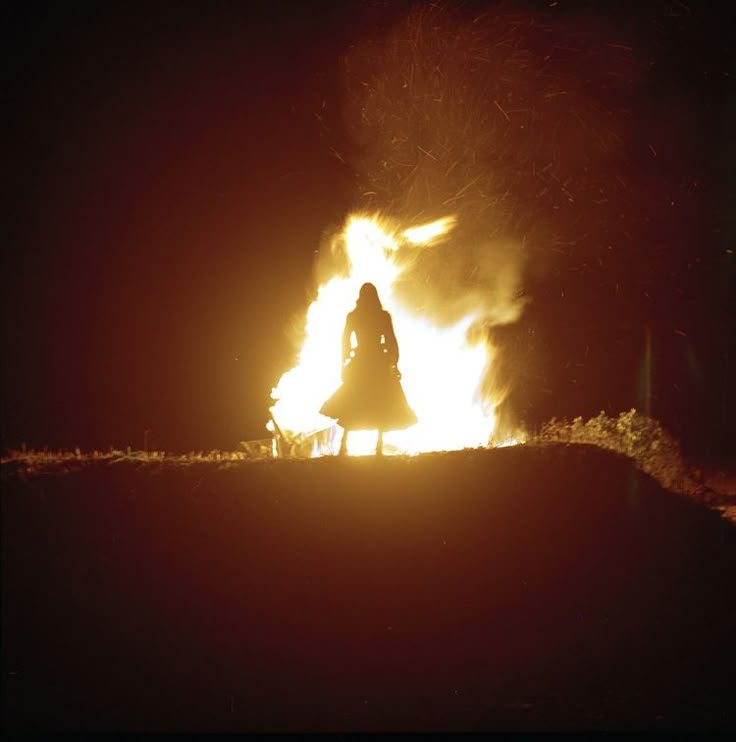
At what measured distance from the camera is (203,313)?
45.0ft

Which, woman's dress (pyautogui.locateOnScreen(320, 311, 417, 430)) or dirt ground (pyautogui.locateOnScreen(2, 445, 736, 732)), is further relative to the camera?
woman's dress (pyautogui.locateOnScreen(320, 311, 417, 430))

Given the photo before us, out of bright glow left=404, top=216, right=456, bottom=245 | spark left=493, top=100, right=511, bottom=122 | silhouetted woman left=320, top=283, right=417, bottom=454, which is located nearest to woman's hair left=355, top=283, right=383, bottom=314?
silhouetted woman left=320, top=283, right=417, bottom=454

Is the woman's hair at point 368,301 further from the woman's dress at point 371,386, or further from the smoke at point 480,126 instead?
the smoke at point 480,126

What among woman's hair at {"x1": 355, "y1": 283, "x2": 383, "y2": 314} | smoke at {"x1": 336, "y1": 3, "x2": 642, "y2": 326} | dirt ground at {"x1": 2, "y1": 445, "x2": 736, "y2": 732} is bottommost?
Answer: dirt ground at {"x1": 2, "y1": 445, "x2": 736, "y2": 732}

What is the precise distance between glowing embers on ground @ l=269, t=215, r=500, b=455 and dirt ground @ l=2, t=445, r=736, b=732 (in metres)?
2.07

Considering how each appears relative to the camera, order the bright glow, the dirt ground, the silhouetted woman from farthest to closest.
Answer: the bright glow → the silhouetted woman → the dirt ground

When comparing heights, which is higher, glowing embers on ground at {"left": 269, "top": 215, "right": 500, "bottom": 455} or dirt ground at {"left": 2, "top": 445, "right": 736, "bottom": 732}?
glowing embers on ground at {"left": 269, "top": 215, "right": 500, "bottom": 455}

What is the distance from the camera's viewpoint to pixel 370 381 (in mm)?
8555

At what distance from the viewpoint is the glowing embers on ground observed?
9.68m

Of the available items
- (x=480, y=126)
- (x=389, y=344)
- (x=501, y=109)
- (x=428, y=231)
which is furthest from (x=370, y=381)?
(x=501, y=109)

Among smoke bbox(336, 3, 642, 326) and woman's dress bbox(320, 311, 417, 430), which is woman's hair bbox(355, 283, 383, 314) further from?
smoke bbox(336, 3, 642, 326)

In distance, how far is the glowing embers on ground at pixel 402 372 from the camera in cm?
968

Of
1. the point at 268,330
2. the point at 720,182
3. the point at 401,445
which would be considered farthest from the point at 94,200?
the point at 720,182

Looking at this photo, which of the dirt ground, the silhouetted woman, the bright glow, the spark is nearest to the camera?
the dirt ground
